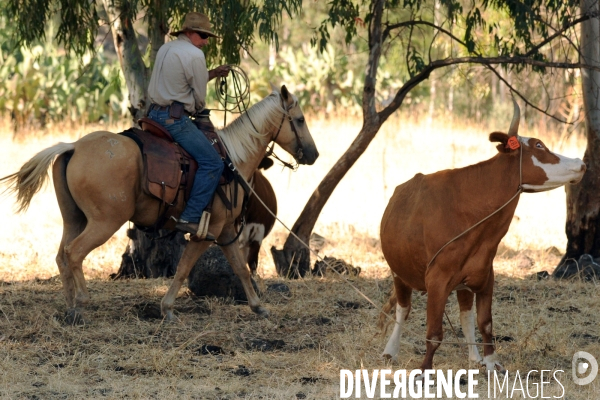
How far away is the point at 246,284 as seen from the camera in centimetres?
865

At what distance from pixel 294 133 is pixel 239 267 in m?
1.43

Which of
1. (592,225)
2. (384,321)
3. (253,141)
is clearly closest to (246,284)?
(253,141)

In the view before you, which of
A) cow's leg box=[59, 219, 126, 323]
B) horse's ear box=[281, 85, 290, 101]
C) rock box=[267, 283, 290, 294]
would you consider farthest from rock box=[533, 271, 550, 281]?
cow's leg box=[59, 219, 126, 323]

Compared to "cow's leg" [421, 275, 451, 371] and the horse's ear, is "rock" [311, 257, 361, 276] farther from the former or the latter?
"cow's leg" [421, 275, 451, 371]

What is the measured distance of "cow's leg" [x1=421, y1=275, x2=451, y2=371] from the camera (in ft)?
19.7

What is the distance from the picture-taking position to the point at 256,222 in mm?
10578

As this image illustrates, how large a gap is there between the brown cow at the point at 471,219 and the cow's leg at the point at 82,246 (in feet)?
8.90

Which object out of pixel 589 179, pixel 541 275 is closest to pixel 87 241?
pixel 541 275

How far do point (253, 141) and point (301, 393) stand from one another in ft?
10.9

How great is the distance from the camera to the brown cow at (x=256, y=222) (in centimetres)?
1045

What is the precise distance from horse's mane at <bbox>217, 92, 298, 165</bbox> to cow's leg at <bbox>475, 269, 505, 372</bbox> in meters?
3.09

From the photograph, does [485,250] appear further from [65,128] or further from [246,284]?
[65,128]

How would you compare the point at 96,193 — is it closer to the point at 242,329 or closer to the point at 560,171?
the point at 242,329

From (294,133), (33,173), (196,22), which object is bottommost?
(33,173)
